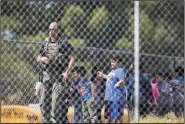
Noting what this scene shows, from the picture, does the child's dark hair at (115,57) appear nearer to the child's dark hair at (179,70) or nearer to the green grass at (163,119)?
the green grass at (163,119)

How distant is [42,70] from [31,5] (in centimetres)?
113

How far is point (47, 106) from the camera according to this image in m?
8.72

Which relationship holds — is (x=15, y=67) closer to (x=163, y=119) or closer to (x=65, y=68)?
(x=65, y=68)

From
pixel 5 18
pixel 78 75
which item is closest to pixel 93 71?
pixel 78 75

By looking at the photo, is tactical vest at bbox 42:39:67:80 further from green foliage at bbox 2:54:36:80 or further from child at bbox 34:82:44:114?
green foliage at bbox 2:54:36:80

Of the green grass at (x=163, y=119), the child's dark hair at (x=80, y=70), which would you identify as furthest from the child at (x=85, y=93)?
the green grass at (x=163, y=119)

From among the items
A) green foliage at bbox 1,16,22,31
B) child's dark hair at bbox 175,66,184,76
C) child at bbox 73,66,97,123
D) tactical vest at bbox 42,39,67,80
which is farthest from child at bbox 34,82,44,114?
Result: child's dark hair at bbox 175,66,184,76

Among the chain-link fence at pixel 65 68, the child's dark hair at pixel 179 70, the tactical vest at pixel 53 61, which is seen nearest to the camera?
the tactical vest at pixel 53 61

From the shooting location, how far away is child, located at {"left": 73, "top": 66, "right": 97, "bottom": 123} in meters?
10.2

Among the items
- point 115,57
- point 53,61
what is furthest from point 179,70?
point 53,61

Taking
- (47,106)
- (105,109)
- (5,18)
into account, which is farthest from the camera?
(105,109)

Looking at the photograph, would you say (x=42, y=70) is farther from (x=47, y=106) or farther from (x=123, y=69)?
(x=123, y=69)

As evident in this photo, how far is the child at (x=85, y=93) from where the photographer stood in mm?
10195

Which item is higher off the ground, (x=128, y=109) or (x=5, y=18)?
(x=5, y=18)
